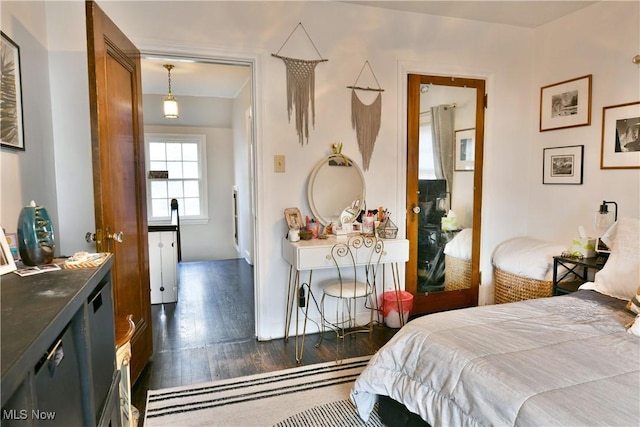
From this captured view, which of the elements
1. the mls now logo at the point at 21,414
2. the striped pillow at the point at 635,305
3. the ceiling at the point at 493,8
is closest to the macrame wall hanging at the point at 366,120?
the ceiling at the point at 493,8

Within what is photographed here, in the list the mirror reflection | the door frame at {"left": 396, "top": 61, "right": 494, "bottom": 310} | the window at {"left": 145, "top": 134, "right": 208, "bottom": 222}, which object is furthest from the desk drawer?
the window at {"left": 145, "top": 134, "right": 208, "bottom": 222}

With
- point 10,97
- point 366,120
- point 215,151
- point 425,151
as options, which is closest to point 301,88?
point 366,120

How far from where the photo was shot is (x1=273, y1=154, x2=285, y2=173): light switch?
2970mm

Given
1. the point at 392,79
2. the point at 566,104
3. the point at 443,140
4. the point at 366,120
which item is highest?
the point at 392,79

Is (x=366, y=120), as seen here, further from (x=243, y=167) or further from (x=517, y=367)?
(x=243, y=167)

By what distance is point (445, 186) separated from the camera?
350 centimetres

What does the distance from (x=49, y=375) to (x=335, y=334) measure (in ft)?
8.31

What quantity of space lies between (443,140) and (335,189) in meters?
1.10

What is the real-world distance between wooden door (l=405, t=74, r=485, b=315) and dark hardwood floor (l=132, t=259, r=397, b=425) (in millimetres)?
563

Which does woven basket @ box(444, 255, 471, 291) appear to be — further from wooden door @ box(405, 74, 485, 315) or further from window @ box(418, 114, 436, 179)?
window @ box(418, 114, 436, 179)

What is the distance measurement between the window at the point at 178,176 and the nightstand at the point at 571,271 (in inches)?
208

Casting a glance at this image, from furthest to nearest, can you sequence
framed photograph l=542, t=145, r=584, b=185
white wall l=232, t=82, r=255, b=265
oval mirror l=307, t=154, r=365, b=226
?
white wall l=232, t=82, r=255, b=265, framed photograph l=542, t=145, r=584, b=185, oval mirror l=307, t=154, r=365, b=226

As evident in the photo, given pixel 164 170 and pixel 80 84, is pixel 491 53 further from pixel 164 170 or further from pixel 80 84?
pixel 164 170

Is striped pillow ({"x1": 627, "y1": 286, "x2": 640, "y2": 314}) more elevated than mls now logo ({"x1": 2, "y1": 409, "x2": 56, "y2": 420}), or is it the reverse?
mls now logo ({"x1": 2, "y1": 409, "x2": 56, "y2": 420})
